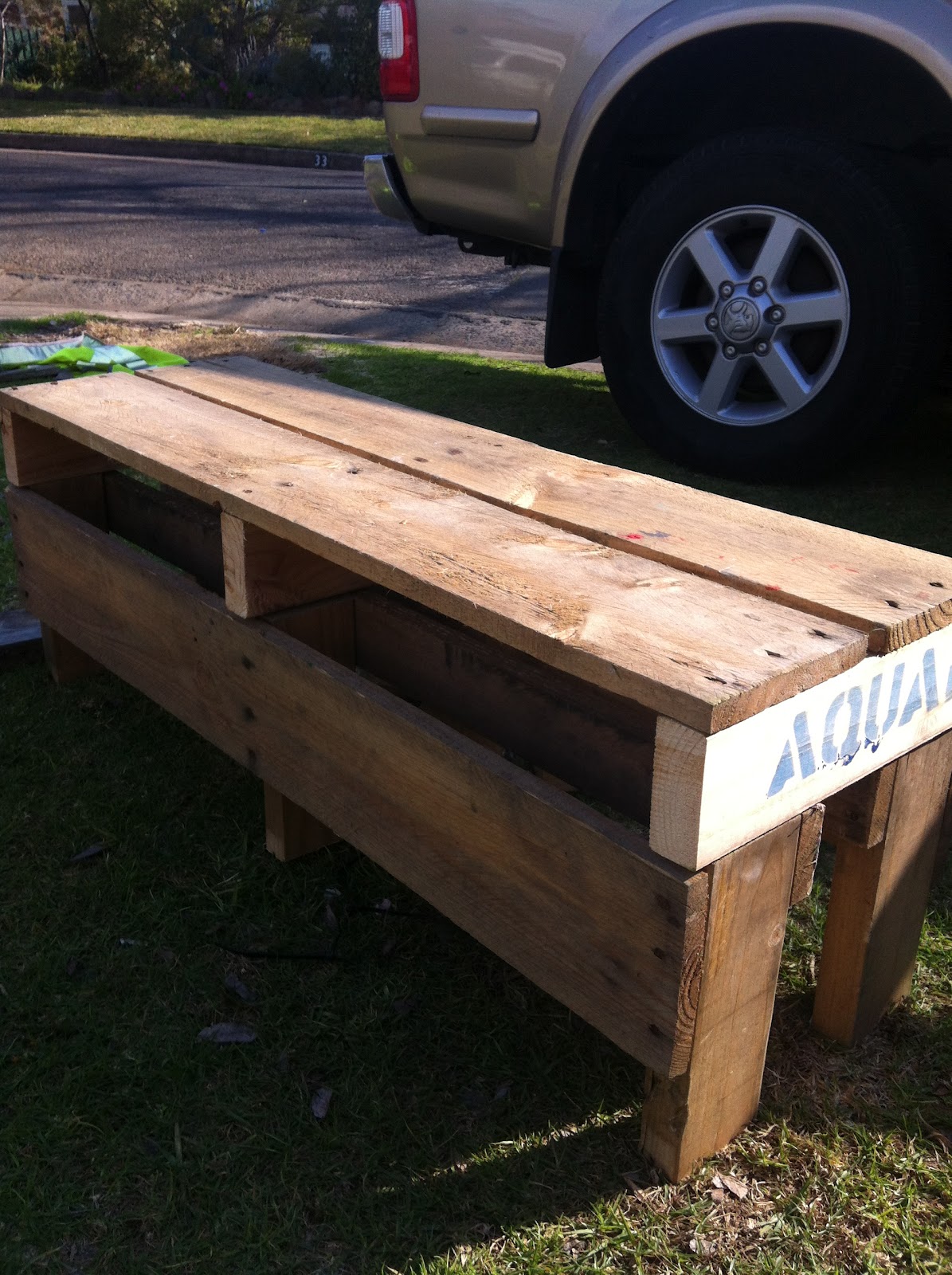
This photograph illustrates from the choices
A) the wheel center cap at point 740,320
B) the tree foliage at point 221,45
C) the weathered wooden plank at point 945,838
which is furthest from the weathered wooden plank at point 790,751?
the tree foliage at point 221,45

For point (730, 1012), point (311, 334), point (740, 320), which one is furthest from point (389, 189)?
point (730, 1012)

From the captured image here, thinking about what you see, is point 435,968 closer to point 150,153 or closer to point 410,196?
point 410,196

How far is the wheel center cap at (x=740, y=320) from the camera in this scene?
11.8 feet

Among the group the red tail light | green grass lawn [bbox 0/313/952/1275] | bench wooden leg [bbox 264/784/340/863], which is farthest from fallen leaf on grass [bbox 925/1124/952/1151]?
the red tail light

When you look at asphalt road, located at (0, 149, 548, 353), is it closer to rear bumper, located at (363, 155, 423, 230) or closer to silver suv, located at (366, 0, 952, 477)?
rear bumper, located at (363, 155, 423, 230)

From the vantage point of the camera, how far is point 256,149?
52.8 feet

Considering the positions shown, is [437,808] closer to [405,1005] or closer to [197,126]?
[405,1005]

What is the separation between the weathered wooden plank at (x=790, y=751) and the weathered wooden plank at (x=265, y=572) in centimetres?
91

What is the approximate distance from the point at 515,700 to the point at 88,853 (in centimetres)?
87

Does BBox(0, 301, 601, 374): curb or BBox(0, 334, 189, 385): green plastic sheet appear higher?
→ BBox(0, 334, 189, 385): green plastic sheet

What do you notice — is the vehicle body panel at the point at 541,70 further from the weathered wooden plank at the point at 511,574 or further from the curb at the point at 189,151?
the curb at the point at 189,151

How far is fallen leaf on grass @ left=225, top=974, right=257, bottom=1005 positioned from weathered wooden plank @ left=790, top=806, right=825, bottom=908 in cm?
88

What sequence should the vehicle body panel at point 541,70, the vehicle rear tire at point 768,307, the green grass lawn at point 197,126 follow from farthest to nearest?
the green grass lawn at point 197,126 < the vehicle rear tire at point 768,307 < the vehicle body panel at point 541,70

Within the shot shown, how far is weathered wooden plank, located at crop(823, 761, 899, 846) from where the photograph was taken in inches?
64.4
